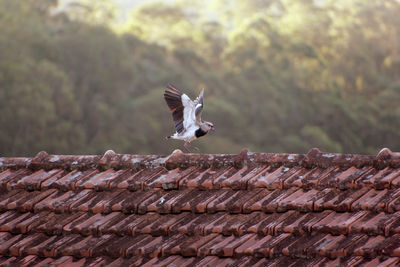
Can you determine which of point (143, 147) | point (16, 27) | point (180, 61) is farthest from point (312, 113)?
point (16, 27)

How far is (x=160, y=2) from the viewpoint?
45.1 metres

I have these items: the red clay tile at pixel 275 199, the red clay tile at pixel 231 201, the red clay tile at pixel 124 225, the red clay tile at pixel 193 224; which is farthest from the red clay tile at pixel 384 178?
the red clay tile at pixel 124 225

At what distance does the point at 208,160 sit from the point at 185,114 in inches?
62.6

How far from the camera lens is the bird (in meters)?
5.96

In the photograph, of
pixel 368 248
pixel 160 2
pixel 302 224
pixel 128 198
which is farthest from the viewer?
pixel 160 2

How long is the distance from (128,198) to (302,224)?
1.14m

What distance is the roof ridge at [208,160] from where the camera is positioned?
406 cm

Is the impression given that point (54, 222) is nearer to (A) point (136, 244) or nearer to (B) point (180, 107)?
(A) point (136, 244)

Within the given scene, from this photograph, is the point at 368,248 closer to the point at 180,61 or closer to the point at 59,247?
the point at 59,247

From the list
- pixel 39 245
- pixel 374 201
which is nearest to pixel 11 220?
pixel 39 245

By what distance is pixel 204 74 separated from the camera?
3859 centimetres

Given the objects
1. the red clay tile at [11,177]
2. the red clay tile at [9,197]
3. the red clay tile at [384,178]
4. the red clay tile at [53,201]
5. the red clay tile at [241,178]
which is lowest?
the red clay tile at [384,178]

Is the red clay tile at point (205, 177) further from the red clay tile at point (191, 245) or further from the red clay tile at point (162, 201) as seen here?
the red clay tile at point (191, 245)

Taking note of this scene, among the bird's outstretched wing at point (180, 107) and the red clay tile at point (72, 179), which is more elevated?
the bird's outstretched wing at point (180, 107)
